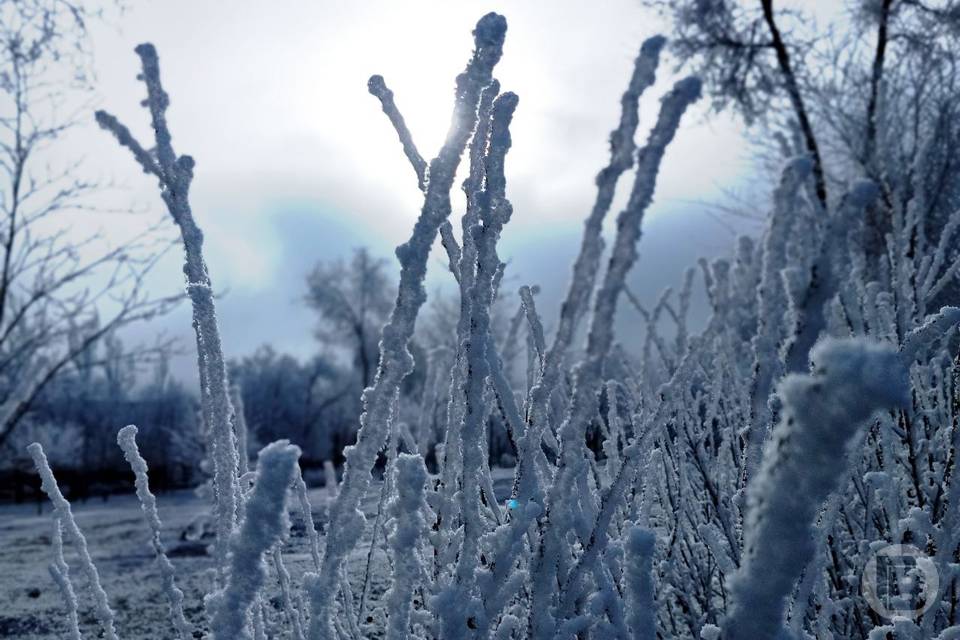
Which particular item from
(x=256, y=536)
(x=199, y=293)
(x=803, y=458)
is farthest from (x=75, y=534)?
(x=803, y=458)

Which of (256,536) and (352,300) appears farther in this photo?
(352,300)

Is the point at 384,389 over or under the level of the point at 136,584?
over

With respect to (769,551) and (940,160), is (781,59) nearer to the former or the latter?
(940,160)

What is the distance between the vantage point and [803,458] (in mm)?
441

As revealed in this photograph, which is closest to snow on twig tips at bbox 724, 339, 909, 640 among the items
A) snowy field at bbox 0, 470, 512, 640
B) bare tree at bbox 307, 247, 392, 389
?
snowy field at bbox 0, 470, 512, 640

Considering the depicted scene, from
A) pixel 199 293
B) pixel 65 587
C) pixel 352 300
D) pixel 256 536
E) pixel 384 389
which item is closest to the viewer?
pixel 256 536

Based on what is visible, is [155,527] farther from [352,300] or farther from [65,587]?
[352,300]

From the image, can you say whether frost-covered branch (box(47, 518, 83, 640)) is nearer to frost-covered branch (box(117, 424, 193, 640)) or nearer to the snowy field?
the snowy field

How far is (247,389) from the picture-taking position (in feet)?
124

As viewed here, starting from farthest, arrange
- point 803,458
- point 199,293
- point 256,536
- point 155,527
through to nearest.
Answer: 1. point 155,527
2. point 199,293
3. point 256,536
4. point 803,458

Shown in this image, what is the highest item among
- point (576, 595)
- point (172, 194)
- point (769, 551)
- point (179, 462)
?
point (172, 194)

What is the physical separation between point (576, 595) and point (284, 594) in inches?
26.2

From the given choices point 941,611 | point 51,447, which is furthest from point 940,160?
point 51,447

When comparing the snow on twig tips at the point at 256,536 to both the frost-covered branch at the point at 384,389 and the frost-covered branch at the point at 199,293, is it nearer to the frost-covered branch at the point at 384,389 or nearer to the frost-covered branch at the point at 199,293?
the frost-covered branch at the point at 384,389
